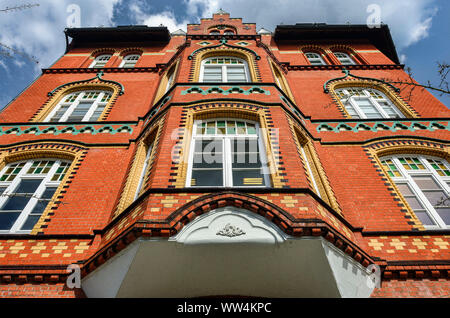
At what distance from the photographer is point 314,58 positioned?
1415cm

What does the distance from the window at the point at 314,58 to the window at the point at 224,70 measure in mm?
4915

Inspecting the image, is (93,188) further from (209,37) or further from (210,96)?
(209,37)

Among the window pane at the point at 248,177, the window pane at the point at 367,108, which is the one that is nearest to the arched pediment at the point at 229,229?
the window pane at the point at 248,177

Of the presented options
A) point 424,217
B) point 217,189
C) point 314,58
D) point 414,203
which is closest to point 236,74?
point 217,189

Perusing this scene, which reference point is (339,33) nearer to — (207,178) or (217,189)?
(207,178)

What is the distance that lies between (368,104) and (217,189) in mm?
7805

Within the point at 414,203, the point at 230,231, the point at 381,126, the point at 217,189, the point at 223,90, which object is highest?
the point at 223,90

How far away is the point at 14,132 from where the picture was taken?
827cm

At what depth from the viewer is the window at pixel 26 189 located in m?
5.86

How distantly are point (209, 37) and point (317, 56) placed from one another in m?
5.86

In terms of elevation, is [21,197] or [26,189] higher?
[26,189]

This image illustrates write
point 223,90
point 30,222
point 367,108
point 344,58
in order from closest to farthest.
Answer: point 30,222 < point 223,90 < point 367,108 < point 344,58

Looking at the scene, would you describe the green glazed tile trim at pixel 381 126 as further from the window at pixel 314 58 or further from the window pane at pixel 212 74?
the window at pixel 314 58

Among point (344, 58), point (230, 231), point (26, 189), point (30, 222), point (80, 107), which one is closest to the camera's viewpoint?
point (230, 231)
